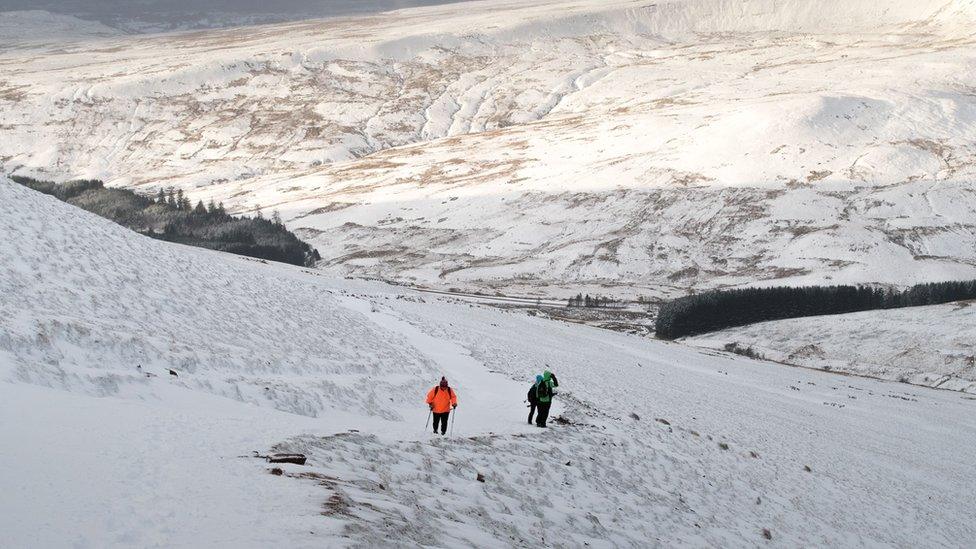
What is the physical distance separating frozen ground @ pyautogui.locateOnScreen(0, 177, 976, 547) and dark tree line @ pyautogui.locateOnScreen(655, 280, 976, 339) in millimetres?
55097

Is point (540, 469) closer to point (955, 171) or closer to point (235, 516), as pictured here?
point (235, 516)

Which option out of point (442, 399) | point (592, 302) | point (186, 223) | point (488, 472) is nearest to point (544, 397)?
point (442, 399)

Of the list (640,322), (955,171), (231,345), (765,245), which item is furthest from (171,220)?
(955,171)

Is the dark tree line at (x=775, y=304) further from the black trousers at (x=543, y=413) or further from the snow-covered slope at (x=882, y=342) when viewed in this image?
the black trousers at (x=543, y=413)

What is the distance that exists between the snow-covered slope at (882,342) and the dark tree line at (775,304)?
3240 millimetres

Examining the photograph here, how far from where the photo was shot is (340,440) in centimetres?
1630

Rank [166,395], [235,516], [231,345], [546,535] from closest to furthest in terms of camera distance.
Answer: [235,516]
[546,535]
[166,395]
[231,345]

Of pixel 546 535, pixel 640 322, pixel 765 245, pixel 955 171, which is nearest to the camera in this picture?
pixel 546 535

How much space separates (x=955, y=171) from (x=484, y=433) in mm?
162570

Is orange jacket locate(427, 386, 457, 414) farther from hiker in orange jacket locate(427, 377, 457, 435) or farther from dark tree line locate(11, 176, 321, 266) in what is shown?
dark tree line locate(11, 176, 321, 266)

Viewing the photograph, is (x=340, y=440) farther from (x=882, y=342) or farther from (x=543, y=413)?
(x=882, y=342)

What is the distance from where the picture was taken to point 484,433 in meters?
20.9

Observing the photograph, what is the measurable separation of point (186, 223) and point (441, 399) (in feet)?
384

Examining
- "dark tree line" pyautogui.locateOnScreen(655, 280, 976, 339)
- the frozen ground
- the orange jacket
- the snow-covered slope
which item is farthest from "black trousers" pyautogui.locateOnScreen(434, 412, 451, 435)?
"dark tree line" pyautogui.locateOnScreen(655, 280, 976, 339)
